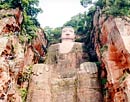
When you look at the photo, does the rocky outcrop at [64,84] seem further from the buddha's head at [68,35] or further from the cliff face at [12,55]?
the buddha's head at [68,35]

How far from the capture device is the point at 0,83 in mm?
15578

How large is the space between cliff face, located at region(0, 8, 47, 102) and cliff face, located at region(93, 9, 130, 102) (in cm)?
594

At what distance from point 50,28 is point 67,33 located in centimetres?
521

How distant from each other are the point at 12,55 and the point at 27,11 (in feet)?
19.2

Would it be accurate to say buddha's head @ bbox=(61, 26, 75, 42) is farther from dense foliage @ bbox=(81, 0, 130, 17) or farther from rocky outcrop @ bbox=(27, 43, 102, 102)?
dense foliage @ bbox=(81, 0, 130, 17)

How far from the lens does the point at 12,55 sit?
18.6 metres

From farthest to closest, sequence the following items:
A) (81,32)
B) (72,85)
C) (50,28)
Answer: (50,28) < (81,32) < (72,85)

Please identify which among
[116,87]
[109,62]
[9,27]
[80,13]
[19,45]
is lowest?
[116,87]

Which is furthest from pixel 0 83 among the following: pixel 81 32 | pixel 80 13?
pixel 80 13

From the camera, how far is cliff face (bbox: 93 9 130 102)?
16.7 m

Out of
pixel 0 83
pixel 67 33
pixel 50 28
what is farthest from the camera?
pixel 50 28

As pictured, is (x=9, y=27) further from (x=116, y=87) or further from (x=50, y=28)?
(x=50, y=28)

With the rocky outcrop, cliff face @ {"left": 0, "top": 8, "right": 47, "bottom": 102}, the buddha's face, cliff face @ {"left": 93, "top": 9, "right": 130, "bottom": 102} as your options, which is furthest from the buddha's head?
cliff face @ {"left": 93, "top": 9, "right": 130, "bottom": 102}

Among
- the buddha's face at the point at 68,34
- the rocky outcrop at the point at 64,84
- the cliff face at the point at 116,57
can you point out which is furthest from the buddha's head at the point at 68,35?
the cliff face at the point at 116,57
